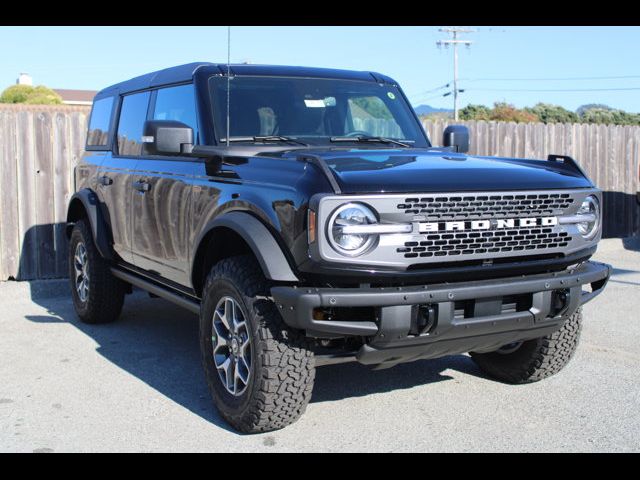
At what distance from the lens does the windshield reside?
5195 mm

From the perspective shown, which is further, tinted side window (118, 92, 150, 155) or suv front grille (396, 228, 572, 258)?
tinted side window (118, 92, 150, 155)

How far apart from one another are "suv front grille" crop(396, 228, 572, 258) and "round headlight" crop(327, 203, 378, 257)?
17 cm

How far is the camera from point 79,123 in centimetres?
904

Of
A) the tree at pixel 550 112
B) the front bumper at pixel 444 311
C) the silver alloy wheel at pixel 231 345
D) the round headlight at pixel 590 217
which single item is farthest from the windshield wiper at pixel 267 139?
the tree at pixel 550 112

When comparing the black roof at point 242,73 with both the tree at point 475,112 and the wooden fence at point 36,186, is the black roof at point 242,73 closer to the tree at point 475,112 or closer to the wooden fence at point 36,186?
the wooden fence at point 36,186

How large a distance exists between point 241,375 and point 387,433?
857 mm

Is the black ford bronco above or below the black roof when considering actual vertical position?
below

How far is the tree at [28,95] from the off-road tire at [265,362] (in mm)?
41141

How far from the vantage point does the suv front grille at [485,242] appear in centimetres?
386

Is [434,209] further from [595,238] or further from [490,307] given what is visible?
[595,238]

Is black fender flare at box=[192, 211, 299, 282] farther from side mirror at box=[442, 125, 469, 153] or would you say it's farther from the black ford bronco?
side mirror at box=[442, 125, 469, 153]

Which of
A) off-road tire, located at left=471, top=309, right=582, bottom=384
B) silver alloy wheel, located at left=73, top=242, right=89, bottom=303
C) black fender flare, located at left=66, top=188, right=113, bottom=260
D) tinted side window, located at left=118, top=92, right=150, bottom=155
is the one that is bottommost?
off-road tire, located at left=471, top=309, right=582, bottom=384

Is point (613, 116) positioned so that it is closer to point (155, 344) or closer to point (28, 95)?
point (28, 95)

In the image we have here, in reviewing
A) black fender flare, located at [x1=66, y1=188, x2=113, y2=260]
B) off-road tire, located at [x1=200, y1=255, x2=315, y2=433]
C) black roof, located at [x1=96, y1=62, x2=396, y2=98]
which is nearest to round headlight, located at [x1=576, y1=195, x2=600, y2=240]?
off-road tire, located at [x1=200, y1=255, x2=315, y2=433]
